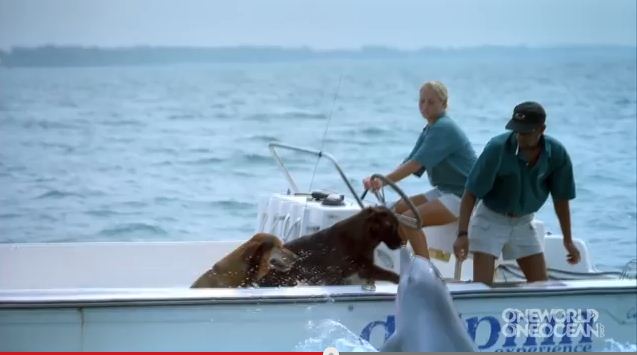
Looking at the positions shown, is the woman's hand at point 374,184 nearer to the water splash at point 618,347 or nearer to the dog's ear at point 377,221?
the dog's ear at point 377,221

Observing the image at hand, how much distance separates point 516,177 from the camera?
5.98 meters

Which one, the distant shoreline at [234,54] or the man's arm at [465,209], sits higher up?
the distant shoreline at [234,54]

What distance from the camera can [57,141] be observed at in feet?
64.5

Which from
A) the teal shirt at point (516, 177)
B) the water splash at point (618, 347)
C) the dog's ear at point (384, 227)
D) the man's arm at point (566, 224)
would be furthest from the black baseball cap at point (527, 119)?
the water splash at point (618, 347)

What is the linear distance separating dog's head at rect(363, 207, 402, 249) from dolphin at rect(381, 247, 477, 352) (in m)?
1.14

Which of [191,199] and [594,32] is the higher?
[594,32]

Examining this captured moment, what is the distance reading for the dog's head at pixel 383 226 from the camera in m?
6.09

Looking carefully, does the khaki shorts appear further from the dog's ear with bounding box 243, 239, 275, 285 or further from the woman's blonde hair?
the dog's ear with bounding box 243, 239, 275, 285

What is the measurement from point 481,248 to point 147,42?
13657 millimetres

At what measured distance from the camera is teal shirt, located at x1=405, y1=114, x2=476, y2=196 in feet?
20.8

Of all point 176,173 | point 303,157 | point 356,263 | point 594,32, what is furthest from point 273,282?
point 594,32

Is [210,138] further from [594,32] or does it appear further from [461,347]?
[461,347]

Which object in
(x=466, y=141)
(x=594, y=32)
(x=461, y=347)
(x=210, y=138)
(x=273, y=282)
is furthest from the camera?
(x=594, y=32)

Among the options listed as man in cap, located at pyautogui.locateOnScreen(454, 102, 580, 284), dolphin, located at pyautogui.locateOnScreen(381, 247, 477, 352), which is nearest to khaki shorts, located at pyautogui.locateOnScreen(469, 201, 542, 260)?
man in cap, located at pyautogui.locateOnScreen(454, 102, 580, 284)
